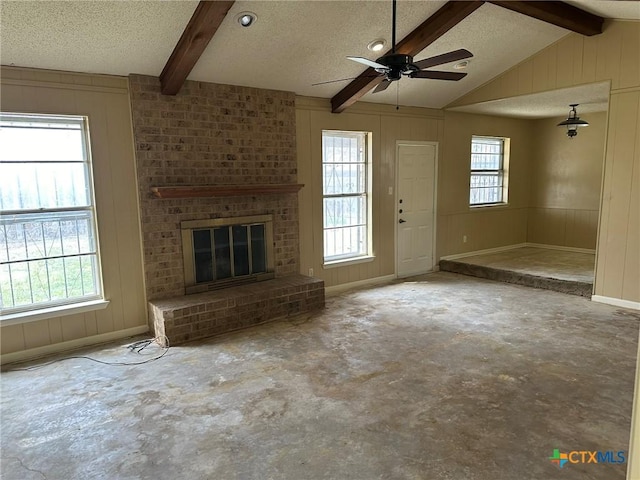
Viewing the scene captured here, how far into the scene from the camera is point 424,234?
6621 millimetres

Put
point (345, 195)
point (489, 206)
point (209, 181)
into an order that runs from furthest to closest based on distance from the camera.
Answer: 1. point (489, 206)
2. point (345, 195)
3. point (209, 181)

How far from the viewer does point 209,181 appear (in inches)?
175

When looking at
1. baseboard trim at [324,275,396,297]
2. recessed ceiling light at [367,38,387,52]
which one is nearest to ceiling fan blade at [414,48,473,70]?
recessed ceiling light at [367,38,387,52]

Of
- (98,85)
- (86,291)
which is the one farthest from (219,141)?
(86,291)

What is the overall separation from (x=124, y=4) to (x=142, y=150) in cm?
136

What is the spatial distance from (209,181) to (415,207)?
333cm

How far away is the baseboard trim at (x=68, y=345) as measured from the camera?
3.63 meters

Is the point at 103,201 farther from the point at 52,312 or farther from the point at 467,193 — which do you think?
the point at 467,193

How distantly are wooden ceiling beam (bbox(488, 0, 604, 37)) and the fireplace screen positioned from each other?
10.7 feet

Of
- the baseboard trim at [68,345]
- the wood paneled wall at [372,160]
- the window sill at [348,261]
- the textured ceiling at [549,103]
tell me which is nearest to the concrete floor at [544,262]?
the wood paneled wall at [372,160]

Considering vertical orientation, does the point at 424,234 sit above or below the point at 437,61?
below

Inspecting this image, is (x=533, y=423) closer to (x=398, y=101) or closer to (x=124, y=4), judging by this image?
(x=124, y=4)

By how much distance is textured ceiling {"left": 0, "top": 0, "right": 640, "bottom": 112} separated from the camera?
10.2 ft

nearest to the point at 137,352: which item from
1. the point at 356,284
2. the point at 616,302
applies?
the point at 356,284
